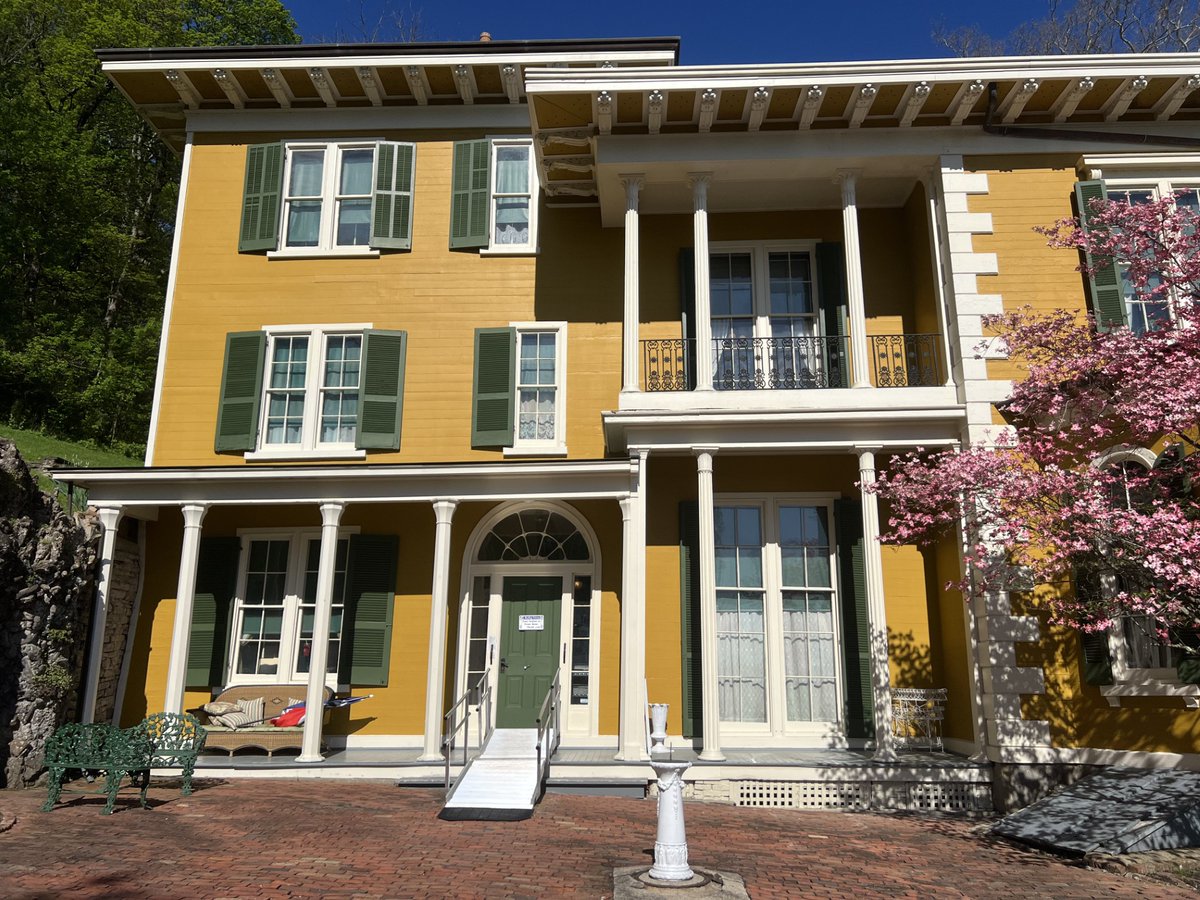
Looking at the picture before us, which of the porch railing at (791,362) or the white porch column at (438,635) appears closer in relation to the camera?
the white porch column at (438,635)

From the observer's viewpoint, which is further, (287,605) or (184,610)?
(287,605)

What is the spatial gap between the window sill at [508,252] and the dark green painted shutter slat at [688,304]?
2261mm

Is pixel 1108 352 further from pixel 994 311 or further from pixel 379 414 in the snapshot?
pixel 379 414

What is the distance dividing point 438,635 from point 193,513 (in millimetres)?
3711

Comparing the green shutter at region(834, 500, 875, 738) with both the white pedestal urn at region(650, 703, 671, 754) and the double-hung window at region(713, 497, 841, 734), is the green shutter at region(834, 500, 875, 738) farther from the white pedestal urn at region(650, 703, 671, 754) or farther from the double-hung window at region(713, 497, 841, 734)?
the white pedestal urn at region(650, 703, 671, 754)

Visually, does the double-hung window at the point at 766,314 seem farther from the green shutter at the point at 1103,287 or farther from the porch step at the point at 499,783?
the porch step at the point at 499,783

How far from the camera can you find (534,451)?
39.8ft

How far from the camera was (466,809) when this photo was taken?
8.20 metres

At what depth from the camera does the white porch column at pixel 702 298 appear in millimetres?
11125

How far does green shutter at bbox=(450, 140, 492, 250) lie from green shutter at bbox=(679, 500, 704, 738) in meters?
5.21

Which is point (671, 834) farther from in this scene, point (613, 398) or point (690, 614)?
point (613, 398)

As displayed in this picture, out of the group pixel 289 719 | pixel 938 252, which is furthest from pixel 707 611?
pixel 938 252

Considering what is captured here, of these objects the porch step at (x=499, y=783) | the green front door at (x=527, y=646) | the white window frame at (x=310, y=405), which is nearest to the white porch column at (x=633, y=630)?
the porch step at (x=499, y=783)

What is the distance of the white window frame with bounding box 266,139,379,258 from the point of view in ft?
42.9
